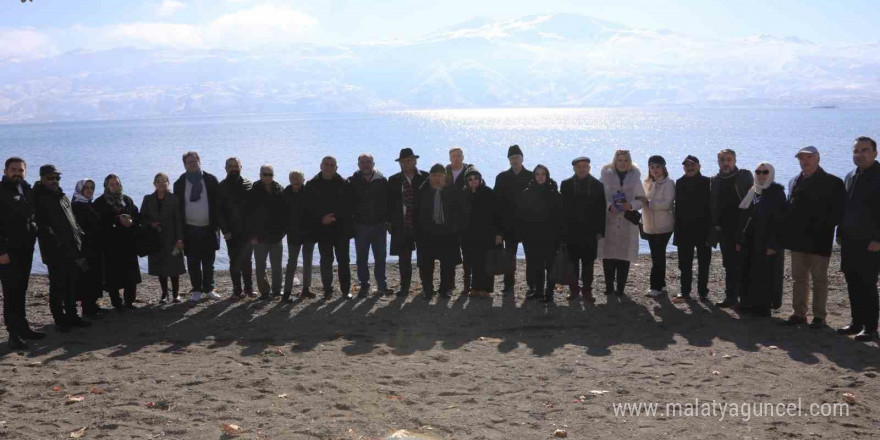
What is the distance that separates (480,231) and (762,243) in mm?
3724

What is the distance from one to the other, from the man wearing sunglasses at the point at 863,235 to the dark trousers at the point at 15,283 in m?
8.88

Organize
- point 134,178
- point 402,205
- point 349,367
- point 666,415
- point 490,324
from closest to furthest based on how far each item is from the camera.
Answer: point 666,415 < point 349,367 < point 490,324 < point 402,205 < point 134,178

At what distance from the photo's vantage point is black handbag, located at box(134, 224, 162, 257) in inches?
410

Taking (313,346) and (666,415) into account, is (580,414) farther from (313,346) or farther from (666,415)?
(313,346)

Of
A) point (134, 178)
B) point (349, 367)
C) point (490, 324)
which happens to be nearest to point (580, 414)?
point (349, 367)

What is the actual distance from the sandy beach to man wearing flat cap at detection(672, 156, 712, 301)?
23.4 inches

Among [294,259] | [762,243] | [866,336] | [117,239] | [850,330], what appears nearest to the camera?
[866,336]

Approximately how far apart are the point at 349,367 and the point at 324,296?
3.70 metres

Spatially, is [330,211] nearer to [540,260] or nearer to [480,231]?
[480,231]

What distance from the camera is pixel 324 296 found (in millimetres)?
11320

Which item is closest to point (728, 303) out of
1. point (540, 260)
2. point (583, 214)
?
point (583, 214)

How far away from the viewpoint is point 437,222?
10.8 meters

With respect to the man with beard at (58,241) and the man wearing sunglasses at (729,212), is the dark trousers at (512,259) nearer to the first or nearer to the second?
the man wearing sunglasses at (729,212)

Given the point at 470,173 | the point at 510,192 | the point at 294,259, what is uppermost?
the point at 470,173
